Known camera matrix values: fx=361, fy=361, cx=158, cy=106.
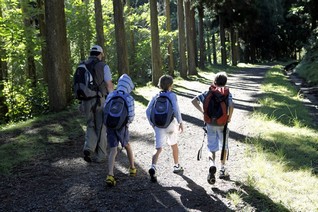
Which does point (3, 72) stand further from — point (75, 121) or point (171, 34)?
A: point (171, 34)

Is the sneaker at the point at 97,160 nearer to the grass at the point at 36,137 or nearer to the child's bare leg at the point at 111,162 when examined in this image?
the grass at the point at 36,137

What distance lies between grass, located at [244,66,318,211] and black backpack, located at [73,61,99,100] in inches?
112

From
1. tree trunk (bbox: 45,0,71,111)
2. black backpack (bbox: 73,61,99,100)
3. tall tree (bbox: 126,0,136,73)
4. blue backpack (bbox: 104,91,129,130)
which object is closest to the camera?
blue backpack (bbox: 104,91,129,130)

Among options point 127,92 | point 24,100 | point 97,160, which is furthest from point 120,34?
point 127,92

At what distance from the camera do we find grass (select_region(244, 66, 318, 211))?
190 inches

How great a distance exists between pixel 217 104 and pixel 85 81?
2151 mm

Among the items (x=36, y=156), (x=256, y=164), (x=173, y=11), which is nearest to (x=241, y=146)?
(x=256, y=164)

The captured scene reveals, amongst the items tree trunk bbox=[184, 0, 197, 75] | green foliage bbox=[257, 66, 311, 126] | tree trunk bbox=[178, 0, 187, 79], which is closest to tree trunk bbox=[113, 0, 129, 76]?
green foliage bbox=[257, 66, 311, 126]

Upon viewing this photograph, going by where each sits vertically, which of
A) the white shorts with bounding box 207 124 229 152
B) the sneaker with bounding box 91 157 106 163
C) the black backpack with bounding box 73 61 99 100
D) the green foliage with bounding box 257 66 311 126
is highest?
the black backpack with bounding box 73 61 99 100

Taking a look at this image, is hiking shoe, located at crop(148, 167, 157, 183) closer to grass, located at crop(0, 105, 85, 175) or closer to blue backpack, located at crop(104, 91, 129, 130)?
blue backpack, located at crop(104, 91, 129, 130)

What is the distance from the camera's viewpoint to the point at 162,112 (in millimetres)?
5320

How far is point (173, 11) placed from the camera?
64.6 meters

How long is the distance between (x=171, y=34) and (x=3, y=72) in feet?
45.9

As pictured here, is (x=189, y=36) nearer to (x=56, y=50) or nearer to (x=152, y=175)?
(x=56, y=50)
